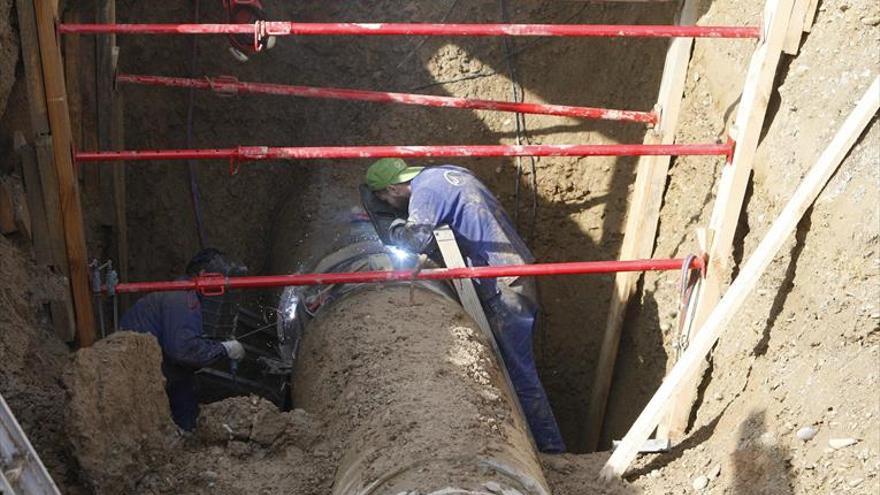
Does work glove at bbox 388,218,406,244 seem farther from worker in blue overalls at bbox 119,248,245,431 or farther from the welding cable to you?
the welding cable

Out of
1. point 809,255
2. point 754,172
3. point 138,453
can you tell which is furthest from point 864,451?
point 138,453

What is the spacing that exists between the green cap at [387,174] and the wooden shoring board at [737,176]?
1833 mm

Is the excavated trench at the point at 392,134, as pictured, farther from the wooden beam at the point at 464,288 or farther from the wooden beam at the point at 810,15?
the wooden beam at the point at 810,15

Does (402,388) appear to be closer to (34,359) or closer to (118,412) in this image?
(118,412)

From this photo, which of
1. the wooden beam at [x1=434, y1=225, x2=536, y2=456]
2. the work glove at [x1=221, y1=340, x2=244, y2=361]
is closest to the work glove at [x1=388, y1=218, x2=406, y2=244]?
the wooden beam at [x1=434, y1=225, x2=536, y2=456]

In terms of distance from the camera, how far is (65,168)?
4566mm

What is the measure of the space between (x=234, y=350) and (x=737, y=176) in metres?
2.75

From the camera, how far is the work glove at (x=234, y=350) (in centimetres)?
575

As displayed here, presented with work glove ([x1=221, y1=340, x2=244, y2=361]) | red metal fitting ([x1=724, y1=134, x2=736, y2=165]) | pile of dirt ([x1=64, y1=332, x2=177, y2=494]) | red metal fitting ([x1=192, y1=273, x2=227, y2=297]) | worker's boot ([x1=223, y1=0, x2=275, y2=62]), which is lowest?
pile of dirt ([x1=64, y1=332, x2=177, y2=494])

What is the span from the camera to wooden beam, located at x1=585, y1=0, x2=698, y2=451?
5609 mm

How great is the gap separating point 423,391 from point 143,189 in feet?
10.7

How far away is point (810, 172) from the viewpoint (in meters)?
4.14

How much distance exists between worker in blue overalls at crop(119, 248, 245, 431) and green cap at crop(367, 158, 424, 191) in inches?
37.8

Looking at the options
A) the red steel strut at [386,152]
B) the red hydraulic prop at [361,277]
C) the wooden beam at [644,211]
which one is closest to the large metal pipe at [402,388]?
the red hydraulic prop at [361,277]
